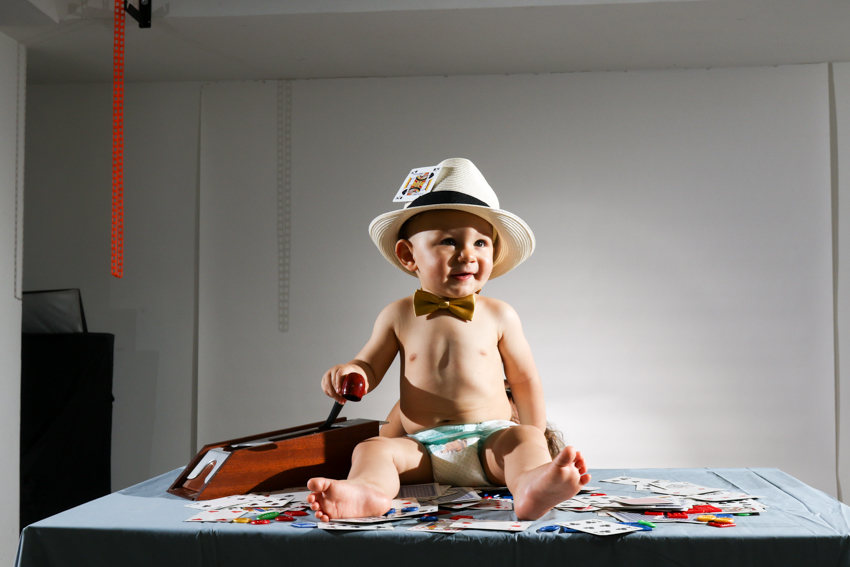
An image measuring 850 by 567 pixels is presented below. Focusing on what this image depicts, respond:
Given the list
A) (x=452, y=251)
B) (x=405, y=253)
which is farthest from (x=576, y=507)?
(x=405, y=253)

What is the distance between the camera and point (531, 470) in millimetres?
1047

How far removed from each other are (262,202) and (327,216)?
1.09ft

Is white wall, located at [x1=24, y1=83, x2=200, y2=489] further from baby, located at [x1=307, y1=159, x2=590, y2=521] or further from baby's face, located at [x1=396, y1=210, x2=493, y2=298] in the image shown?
baby's face, located at [x1=396, y1=210, x2=493, y2=298]

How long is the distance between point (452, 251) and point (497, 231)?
173mm

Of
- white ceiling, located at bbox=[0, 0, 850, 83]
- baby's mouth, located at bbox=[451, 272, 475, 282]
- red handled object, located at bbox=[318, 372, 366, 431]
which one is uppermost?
white ceiling, located at bbox=[0, 0, 850, 83]

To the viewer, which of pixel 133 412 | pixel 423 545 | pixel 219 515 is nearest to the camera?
pixel 423 545

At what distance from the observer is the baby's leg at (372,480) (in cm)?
96

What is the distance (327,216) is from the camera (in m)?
3.01

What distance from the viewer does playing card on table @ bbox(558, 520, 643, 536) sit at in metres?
0.90

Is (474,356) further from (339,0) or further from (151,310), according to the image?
(151,310)

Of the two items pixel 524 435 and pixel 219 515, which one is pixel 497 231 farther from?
pixel 219 515

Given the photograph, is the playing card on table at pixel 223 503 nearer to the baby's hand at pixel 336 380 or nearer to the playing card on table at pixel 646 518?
the baby's hand at pixel 336 380

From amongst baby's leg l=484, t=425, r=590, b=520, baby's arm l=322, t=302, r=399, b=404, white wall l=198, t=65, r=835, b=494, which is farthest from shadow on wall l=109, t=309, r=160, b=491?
baby's leg l=484, t=425, r=590, b=520

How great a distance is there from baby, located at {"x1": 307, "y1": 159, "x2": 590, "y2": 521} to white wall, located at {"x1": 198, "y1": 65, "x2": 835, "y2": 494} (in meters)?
1.45
